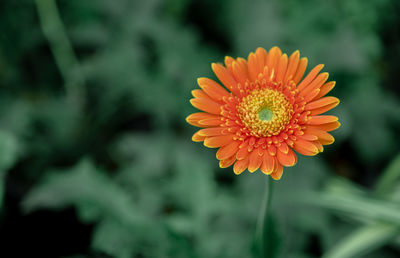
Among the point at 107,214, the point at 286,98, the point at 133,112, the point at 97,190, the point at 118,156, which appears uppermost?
the point at 133,112

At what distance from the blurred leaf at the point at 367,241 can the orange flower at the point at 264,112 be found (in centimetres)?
80

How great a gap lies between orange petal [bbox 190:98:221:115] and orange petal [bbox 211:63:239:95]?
7 centimetres

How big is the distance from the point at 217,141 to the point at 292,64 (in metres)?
0.32

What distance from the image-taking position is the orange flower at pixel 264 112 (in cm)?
89

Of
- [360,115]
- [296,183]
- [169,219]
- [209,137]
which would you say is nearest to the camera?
[209,137]

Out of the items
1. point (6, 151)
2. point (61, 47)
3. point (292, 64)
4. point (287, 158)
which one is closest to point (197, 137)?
point (287, 158)

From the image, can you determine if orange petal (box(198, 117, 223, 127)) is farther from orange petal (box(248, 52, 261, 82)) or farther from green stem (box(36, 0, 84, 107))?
green stem (box(36, 0, 84, 107))

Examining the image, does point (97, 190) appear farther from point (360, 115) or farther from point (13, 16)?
point (360, 115)

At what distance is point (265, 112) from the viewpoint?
1028 mm

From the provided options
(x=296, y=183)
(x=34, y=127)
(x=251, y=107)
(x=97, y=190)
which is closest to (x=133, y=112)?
(x=34, y=127)

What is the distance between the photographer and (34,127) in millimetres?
2070

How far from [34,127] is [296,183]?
5.10 feet

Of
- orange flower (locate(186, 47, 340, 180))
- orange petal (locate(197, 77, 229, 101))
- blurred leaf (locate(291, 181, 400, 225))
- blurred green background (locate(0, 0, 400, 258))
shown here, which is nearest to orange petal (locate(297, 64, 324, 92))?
orange flower (locate(186, 47, 340, 180))

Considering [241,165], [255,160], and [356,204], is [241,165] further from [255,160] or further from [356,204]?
[356,204]
